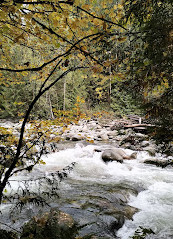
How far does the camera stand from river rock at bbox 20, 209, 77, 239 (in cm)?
232

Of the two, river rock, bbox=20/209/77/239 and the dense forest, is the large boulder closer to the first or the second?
the dense forest

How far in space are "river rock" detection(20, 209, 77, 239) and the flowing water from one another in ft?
0.85

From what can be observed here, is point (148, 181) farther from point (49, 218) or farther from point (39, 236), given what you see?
point (39, 236)

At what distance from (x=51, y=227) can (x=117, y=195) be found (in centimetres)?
222

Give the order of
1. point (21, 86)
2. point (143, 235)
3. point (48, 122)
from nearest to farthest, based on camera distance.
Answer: point (143, 235) → point (48, 122) → point (21, 86)

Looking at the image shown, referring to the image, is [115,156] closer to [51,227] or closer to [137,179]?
[137,179]

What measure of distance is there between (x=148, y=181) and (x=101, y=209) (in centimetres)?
277

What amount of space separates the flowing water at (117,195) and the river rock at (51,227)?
258 mm

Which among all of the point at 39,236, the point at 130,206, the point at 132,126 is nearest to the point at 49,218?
the point at 39,236

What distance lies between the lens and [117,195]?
4281 mm

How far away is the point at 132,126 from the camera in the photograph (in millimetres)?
13211

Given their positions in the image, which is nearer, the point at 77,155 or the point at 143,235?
the point at 143,235

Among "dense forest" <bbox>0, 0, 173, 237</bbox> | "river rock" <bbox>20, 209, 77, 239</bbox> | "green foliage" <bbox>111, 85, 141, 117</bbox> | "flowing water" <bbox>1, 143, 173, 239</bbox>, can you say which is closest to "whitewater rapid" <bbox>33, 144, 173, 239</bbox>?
"flowing water" <bbox>1, 143, 173, 239</bbox>

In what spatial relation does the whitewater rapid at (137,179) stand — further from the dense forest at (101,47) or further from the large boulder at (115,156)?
the dense forest at (101,47)
